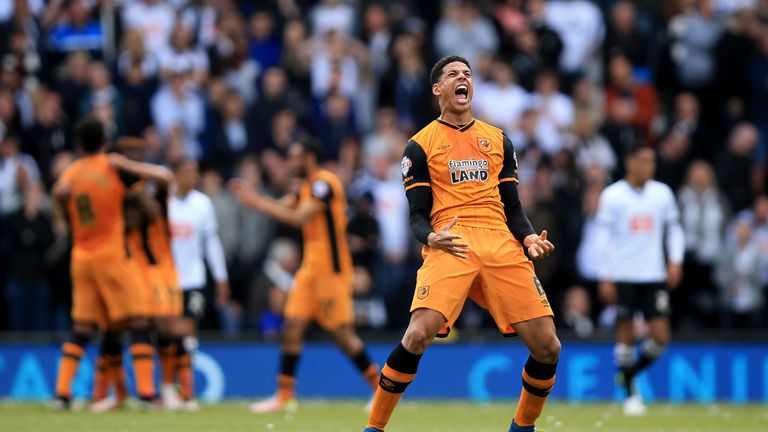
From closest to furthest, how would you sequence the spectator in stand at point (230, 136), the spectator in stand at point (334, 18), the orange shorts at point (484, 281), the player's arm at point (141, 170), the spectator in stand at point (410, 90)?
1. the orange shorts at point (484, 281)
2. the player's arm at point (141, 170)
3. the spectator in stand at point (230, 136)
4. the spectator in stand at point (410, 90)
5. the spectator in stand at point (334, 18)

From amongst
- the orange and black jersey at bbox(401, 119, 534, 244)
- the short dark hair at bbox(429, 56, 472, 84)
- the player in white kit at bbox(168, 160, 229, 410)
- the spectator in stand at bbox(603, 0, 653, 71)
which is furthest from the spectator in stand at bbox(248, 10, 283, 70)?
the orange and black jersey at bbox(401, 119, 534, 244)

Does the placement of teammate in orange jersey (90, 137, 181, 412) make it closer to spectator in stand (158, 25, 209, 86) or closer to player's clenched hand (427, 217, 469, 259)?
spectator in stand (158, 25, 209, 86)

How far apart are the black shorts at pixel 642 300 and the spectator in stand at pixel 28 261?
26.9 feet

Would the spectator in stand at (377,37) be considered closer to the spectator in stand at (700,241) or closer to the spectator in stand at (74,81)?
the spectator in stand at (74,81)

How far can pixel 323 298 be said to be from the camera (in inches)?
617

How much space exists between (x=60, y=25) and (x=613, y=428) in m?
12.8

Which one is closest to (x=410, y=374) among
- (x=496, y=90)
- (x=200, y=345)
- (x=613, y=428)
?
(x=613, y=428)

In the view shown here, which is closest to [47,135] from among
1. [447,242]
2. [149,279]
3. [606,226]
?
[149,279]

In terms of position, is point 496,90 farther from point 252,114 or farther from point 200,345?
point 200,345

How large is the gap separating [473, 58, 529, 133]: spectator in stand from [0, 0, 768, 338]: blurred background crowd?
35 millimetres

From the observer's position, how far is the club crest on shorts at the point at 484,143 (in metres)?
10.2

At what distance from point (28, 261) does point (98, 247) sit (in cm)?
472

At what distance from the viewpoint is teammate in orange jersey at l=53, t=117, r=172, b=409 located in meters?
14.9

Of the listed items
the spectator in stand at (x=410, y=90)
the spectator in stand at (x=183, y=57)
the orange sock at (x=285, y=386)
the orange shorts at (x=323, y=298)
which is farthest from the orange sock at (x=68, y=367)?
the spectator in stand at (x=410, y=90)
